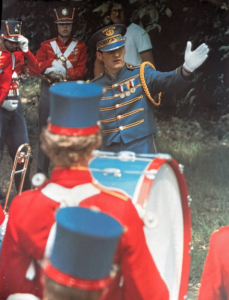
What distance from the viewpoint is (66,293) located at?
6.70 ft

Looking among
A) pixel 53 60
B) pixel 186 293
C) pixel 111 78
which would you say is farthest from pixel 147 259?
pixel 53 60

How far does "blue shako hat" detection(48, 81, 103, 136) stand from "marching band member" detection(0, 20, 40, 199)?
0.46 m

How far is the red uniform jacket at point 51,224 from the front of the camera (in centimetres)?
242

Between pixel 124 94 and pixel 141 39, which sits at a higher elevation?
pixel 141 39

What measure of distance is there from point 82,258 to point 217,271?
2.55 ft

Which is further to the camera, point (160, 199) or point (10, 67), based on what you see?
point (10, 67)

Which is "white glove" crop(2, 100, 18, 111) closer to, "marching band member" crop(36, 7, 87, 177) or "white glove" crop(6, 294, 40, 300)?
"marching band member" crop(36, 7, 87, 177)

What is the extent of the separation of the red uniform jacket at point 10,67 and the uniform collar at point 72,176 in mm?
739

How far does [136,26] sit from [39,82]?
68 centimetres

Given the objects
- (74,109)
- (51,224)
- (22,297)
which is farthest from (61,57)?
(22,297)

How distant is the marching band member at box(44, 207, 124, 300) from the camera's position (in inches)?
81.7

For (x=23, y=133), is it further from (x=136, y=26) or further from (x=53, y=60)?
(x=136, y=26)

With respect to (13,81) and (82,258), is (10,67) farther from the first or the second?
(82,258)

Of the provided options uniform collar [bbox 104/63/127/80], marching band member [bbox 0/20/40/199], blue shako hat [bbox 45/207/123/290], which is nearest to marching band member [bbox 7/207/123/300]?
blue shako hat [bbox 45/207/123/290]
